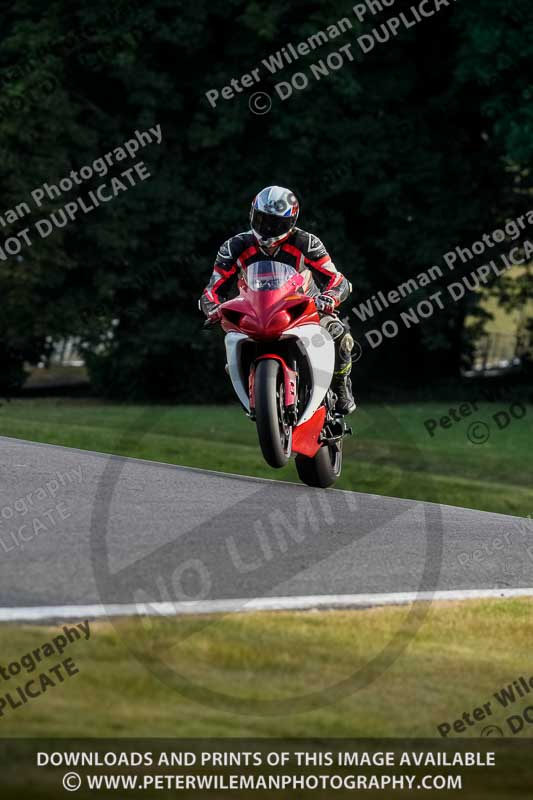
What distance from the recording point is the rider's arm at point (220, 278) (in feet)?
32.5

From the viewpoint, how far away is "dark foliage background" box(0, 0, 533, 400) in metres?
30.2

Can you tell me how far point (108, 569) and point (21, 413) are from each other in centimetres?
1822

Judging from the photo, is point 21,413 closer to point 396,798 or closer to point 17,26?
point 17,26

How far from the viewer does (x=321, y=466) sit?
11.4 meters

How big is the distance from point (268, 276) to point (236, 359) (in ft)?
2.16

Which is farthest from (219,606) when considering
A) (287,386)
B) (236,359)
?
(236,359)

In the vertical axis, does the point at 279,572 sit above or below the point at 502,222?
below

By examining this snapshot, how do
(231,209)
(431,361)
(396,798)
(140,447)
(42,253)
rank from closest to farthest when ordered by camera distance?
(396,798), (140,447), (42,253), (231,209), (431,361)

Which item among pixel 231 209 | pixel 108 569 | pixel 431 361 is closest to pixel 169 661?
pixel 108 569

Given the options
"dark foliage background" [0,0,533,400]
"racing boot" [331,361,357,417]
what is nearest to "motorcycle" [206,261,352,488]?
"racing boot" [331,361,357,417]

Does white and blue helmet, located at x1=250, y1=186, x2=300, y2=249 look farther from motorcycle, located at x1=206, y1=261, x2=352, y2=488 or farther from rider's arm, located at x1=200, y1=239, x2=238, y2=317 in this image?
rider's arm, located at x1=200, y1=239, x2=238, y2=317

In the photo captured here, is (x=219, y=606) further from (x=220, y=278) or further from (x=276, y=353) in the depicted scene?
(x=220, y=278)

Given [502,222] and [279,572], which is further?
[502,222]

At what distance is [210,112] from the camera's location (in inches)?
1265
